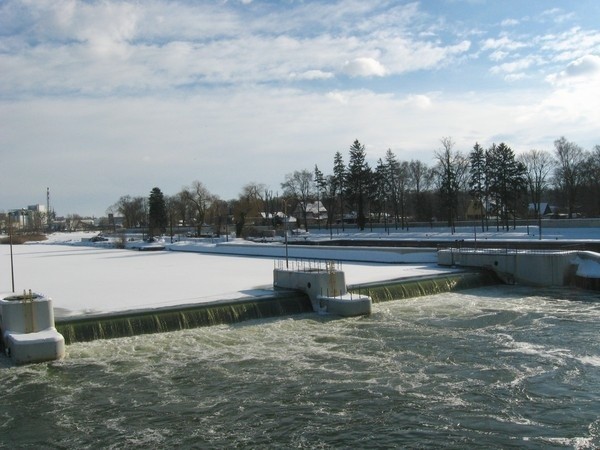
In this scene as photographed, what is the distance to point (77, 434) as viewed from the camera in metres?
11.3

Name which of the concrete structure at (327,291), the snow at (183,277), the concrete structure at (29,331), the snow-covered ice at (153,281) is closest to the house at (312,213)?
the snow at (183,277)

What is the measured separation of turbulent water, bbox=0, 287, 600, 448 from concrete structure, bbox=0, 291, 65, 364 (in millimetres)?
512

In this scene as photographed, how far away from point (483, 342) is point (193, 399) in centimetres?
881

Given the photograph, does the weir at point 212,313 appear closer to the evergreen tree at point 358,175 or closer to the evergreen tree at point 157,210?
the evergreen tree at point 358,175

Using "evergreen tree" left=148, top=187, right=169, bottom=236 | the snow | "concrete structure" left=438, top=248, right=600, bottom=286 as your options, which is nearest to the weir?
the snow

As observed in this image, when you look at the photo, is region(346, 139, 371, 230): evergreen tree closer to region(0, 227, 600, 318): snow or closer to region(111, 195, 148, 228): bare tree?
region(0, 227, 600, 318): snow

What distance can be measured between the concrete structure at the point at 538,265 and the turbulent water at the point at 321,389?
10.2 meters

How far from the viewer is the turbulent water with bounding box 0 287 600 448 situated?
10992 mm

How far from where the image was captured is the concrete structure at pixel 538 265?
30.2m

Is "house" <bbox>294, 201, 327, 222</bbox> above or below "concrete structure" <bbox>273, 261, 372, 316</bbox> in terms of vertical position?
above

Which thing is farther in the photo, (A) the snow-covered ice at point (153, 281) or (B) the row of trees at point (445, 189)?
(B) the row of trees at point (445, 189)

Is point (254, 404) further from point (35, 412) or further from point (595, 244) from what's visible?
point (595, 244)

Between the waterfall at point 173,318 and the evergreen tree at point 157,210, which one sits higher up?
the evergreen tree at point 157,210

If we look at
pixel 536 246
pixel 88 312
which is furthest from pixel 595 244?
pixel 88 312
